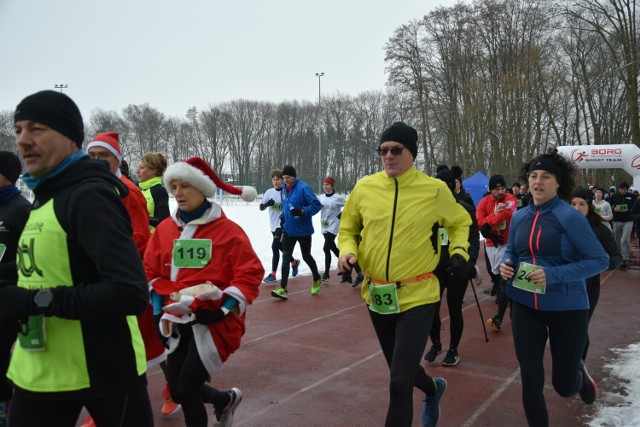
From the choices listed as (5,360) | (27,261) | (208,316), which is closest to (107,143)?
(5,360)

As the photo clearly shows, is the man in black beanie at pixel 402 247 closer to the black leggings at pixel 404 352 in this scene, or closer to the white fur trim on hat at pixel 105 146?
the black leggings at pixel 404 352

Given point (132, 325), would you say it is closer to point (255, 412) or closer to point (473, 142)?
point (255, 412)

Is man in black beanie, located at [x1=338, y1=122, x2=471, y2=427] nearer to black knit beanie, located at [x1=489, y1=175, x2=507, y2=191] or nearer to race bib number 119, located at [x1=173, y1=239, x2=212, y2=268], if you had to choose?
race bib number 119, located at [x1=173, y1=239, x2=212, y2=268]

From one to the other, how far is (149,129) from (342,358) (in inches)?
2787

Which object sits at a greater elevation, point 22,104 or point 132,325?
point 22,104

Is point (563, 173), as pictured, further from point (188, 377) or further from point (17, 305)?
Answer: point (17, 305)

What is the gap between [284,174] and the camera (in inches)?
381

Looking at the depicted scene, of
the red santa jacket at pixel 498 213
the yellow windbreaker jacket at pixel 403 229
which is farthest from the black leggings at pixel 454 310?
the red santa jacket at pixel 498 213

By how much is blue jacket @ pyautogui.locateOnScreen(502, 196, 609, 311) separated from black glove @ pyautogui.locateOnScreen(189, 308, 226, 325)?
6.46 feet

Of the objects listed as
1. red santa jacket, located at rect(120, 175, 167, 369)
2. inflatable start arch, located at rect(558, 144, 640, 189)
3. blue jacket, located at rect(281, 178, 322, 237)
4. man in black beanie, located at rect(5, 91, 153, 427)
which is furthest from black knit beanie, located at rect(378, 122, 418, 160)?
inflatable start arch, located at rect(558, 144, 640, 189)

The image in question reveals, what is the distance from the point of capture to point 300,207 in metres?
9.41

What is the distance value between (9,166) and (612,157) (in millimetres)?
20618

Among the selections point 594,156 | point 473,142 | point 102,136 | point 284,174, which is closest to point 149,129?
point 473,142

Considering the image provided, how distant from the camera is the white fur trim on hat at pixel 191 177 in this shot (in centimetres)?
353
